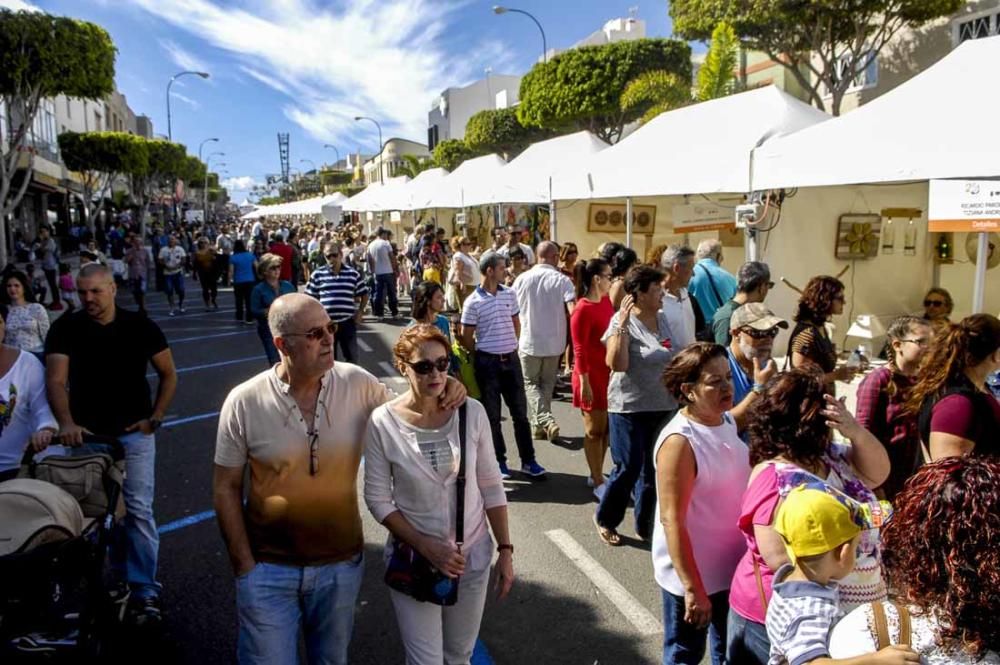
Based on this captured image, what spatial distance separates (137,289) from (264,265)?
912cm

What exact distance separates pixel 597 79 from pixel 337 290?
2205 centimetres

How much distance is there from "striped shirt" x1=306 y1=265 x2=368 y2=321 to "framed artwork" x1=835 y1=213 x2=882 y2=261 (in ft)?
22.3

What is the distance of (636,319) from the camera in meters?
4.38

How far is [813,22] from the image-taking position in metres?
17.8

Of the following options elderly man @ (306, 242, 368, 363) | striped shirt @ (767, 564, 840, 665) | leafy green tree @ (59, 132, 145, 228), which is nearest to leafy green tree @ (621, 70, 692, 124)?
elderly man @ (306, 242, 368, 363)

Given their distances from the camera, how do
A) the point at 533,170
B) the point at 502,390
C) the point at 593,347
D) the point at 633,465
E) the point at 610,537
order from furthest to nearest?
1. the point at 533,170
2. the point at 502,390
3. the point at 593,347
4. the point at 610,537
5. the point at 633,465

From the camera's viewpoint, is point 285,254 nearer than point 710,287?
No

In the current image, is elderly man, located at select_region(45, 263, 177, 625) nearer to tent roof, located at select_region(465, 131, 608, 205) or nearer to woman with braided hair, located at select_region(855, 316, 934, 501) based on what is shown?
woman with braided hair, located at select_region(855, 316, 934, 501)

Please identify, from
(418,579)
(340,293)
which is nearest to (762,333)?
(418,579)

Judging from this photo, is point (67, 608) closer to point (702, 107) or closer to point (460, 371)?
point (460, 371)

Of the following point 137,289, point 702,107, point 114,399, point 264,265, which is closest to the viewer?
point 114,399

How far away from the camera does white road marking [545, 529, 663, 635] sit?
3.64 meters

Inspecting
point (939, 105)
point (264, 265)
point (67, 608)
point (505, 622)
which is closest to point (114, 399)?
point (67, 608)

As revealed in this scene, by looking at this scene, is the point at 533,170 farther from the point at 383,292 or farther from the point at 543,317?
the point at 543,317
